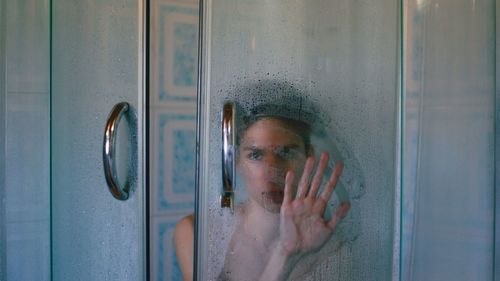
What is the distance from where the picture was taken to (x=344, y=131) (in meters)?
0.66

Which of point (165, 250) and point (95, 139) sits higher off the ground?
point (95, 139)

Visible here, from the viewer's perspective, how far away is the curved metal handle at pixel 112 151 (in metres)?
0.71

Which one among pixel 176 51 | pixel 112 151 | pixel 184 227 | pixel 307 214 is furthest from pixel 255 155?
pixel 176 51

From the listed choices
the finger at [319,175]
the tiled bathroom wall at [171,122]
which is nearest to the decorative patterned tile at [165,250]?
the tiled bathroom wall at [171,122]

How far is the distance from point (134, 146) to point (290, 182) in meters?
0.33

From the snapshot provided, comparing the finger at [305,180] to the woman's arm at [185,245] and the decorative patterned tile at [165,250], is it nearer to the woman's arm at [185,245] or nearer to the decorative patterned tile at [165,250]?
the woman's arm at [185,245]

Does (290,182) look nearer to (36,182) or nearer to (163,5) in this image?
(36,182)

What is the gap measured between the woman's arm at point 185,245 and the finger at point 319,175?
442mm

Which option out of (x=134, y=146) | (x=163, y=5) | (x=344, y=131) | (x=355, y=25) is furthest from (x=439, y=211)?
(x=163, y=5)

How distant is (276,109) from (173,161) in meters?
0.56

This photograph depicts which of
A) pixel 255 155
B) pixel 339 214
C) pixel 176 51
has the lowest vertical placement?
pixel 339 214

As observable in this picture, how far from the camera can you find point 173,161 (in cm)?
110

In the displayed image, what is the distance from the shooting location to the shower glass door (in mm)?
747

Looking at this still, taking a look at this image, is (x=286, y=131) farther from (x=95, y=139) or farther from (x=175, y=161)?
(x=175, y=161)
